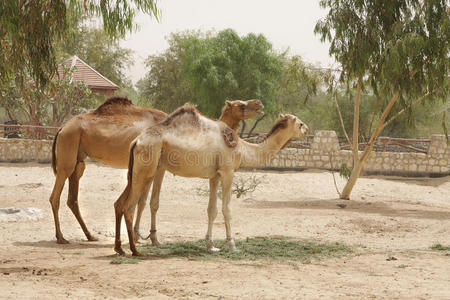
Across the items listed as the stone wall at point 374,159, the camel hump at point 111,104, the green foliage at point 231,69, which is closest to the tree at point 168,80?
the green foliage at point 231,69

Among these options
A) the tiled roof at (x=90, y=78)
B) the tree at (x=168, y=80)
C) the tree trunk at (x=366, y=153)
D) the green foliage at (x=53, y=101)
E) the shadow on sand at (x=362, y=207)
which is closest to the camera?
the shadow on sand at (x=362, y=207)

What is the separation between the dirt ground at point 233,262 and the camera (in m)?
5.96

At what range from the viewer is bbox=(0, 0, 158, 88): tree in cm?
740

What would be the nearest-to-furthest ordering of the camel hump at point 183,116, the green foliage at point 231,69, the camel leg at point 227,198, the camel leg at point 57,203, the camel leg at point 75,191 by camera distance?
1. the camel hump at point 183,116
2. the camel leg at point 227,198
3. the camel leg at point 57,203
4. the camel leg at point 75,191
5. the green foliage at point 231,69

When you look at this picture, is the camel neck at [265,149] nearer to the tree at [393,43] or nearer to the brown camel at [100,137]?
the brown camel at [100,137]

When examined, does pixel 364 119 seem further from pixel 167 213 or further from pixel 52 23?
pixel 52 23

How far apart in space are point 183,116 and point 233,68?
1131 inches

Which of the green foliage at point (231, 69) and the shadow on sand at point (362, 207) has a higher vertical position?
the green foliage at point (231, 69)

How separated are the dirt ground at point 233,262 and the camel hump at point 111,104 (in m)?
2.03

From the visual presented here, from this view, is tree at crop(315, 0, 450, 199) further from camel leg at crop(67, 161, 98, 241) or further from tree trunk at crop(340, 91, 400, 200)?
camel leg at crop(67, 161, 98, 241)

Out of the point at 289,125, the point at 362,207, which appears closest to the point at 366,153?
the point at 362,207

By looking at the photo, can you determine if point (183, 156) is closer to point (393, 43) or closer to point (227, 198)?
point (227, 198)

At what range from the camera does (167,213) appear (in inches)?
496

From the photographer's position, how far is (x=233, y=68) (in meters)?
36.1
